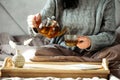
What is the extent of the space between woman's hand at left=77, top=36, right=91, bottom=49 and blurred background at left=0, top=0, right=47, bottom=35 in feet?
4.16

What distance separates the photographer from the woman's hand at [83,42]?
1833 mm

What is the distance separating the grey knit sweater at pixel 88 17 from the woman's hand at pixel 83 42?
0.22 m

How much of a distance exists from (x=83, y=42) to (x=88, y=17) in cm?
38

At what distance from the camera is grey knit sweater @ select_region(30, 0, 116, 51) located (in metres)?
2.15

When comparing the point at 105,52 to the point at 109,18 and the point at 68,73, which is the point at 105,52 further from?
the point at 68,73

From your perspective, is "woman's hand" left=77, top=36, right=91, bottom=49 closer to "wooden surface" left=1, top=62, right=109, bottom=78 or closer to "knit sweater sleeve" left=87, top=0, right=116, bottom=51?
"knit sweater sleeve" left=87, top=0, right=116, bottom=51

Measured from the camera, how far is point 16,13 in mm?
3053

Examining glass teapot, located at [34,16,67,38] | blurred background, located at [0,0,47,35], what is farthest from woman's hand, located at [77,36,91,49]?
blurred background, located at [0,0,47,35]

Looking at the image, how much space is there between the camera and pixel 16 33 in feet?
Answer: 10.1

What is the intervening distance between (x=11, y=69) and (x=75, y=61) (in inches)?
19.5

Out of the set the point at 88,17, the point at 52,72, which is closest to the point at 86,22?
the point at 88,17

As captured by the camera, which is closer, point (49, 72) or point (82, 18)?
point (49, 72)

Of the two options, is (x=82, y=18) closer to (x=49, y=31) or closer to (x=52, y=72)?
(x=49, y=31)

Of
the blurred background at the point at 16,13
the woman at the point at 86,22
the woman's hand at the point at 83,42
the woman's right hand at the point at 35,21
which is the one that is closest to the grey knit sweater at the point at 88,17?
the woman at the point at 86,22
